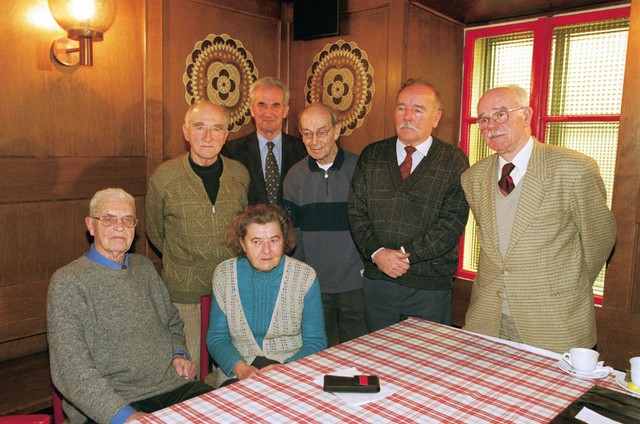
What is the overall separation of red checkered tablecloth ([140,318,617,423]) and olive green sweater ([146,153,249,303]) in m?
1.08

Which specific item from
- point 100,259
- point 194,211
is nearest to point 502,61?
point 194,211

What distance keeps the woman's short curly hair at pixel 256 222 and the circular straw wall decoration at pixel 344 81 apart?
1.93 meters

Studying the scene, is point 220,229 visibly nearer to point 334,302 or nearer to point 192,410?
point 334,302

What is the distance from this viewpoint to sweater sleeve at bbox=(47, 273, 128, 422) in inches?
70.8

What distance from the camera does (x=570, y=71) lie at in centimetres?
371

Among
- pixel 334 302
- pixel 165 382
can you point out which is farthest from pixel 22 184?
pixel 334 302

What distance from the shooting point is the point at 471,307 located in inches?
93.4

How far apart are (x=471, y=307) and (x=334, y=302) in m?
0.81

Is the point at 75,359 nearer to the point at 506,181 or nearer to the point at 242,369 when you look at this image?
the point at 242,369

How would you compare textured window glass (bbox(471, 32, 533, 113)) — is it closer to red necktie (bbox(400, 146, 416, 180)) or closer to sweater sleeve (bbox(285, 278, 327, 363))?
red necktie (bbox(400, 146, 416, 180))

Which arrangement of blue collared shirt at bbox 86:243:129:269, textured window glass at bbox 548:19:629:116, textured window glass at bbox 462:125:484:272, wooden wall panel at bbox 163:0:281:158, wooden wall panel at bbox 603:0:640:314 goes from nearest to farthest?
1. blue collared shirt at bbox 86:243:129:269
2. wooden wall panel at bbox 603:0:640:314
3. textured window glass at bbox 548:19:629:116
4. wooden wall panel at bbox 163:0:281:158
5. textured window glass at bbox 462:125:484:272

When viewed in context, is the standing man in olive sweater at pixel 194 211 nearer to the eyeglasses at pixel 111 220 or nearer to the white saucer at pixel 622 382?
the eyeglasses at pixel 111 220

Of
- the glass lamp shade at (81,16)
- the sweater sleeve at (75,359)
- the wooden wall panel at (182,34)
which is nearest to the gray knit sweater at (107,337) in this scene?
the sweater sleeve at (75,359)

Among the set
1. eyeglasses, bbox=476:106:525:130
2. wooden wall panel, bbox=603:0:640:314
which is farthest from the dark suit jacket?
wooden wall panel, bbox=603:0:640:314
